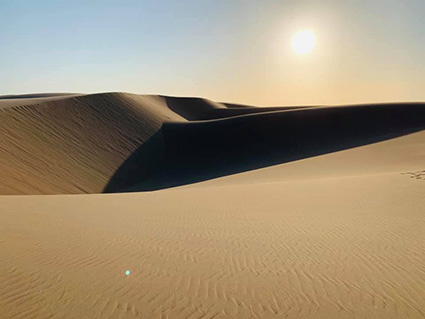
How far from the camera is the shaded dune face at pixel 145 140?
20.2 m

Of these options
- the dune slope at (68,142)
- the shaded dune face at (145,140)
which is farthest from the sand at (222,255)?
the shaded dune face at (145,140)

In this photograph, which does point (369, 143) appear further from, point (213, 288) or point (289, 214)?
point (213, 288)

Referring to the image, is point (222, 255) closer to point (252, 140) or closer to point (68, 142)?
point (68, 142)

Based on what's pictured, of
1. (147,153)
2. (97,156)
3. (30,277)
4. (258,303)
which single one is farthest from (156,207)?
(147,153)

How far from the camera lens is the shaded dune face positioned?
66.4 ft

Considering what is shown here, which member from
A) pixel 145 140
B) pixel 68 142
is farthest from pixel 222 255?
pixel 145 140

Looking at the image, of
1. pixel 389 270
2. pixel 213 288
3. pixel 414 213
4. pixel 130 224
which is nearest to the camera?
pixel 213 288

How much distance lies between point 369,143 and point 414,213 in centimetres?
1926

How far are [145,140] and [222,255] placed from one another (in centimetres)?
2714

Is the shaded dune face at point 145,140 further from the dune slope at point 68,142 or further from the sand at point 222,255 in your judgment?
the sand at point 222,255

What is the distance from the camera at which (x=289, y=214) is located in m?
8.43

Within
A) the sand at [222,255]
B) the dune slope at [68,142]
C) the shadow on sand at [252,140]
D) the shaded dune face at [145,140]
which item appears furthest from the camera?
the shadow on sand at [252,140]

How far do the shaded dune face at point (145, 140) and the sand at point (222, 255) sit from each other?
379 inches

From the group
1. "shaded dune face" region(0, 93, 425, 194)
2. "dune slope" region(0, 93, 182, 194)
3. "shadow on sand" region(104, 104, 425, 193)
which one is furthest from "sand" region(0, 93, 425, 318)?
"shadow on sand" region(104, 104, 425, 193)
